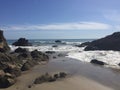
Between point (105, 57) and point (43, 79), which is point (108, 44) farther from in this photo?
point (43, 79)

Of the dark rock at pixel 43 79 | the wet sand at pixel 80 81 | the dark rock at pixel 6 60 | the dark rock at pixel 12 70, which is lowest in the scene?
the wet sand at pixel 80 81

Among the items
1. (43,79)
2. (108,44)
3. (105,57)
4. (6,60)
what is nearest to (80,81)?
(43,79)

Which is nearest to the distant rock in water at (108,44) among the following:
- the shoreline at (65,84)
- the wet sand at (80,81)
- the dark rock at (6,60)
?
the wet sand at (80,81)

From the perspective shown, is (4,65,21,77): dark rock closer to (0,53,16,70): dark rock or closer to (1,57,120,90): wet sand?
(1,57,120,90): wet sand

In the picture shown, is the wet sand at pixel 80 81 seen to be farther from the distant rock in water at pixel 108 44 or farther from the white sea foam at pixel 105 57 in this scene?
the distant rock in water at pixel 108 44

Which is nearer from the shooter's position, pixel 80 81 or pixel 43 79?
pixel 43 79

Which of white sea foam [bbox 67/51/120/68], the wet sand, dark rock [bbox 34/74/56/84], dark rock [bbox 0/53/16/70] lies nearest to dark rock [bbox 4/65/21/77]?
the wet sand

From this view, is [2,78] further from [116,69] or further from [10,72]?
[116,69]

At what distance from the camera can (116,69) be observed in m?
23.2

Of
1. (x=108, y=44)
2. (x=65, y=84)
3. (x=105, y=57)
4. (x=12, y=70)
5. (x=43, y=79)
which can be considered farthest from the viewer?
(x=108, y=44)

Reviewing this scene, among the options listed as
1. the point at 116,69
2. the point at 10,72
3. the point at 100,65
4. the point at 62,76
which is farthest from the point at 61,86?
the point at 100,65

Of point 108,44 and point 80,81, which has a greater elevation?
point 108,44

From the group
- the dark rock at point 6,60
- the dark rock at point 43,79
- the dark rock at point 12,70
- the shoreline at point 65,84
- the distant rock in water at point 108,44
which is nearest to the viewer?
the shoreline at point 65,84

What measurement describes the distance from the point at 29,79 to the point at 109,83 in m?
6.12
